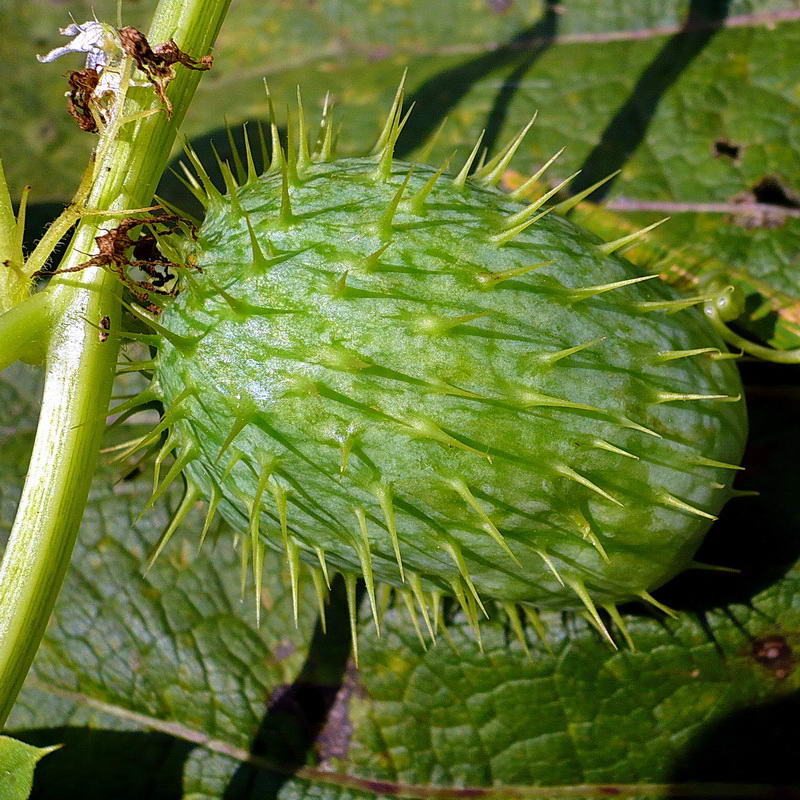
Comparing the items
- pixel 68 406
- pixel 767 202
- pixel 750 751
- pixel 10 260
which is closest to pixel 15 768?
pixel 68 406

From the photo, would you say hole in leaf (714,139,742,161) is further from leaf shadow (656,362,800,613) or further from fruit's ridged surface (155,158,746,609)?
fruit's ridged surface (155,158,746,609)

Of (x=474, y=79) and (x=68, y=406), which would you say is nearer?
(x=68, y=406)

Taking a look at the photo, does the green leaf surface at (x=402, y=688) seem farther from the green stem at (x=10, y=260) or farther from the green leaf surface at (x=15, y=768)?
the green stem at (x=10, y=260)

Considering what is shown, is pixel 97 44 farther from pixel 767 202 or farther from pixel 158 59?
pixel 767 202

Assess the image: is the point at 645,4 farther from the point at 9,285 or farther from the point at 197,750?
the point at 197,750

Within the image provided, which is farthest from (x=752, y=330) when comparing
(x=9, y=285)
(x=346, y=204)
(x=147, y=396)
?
(x=9, y=285)

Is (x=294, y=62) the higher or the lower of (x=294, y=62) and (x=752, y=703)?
the higher

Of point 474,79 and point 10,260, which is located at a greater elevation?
point 474,79

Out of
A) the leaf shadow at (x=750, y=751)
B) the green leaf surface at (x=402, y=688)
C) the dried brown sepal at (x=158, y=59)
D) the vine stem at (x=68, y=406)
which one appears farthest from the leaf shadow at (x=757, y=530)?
the dried brown sepal at (x=158, y=59)
